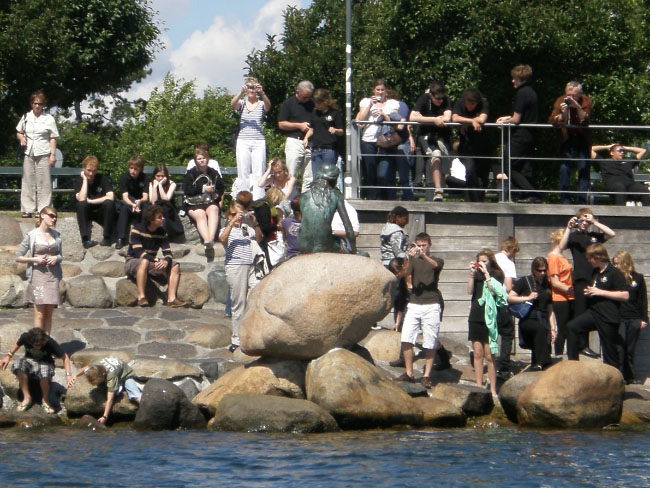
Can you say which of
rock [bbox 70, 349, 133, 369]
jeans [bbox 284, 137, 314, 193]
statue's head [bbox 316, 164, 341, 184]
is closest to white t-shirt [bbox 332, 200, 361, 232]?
statue's head [bbox 316, 164, 341, 184]

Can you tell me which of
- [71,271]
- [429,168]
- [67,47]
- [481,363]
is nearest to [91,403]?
[71,271]

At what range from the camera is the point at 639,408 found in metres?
15.7

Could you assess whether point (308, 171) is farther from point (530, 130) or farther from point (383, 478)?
point (383, 478)

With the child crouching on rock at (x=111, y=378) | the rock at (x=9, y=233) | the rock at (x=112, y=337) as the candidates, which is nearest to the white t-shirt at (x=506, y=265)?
the rock at (x=112, y=337)

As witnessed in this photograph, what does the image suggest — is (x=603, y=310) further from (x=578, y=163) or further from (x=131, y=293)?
(x=131, y=293)

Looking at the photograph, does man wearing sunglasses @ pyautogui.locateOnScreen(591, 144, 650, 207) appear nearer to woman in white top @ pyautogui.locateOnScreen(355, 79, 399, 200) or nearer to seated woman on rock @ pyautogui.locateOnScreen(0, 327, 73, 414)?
woman in white top @ pyautogui.locateOnScreen(355, 79, 399, 200)

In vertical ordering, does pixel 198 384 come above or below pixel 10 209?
below

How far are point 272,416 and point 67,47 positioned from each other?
1411cm

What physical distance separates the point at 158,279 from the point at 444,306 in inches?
161

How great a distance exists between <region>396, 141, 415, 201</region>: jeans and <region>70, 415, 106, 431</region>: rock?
5.80 meters

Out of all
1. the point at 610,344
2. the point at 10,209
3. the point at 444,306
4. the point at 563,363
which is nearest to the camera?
the point at 563,363

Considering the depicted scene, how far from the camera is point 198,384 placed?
15828 mm

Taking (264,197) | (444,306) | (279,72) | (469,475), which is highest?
(279,72)

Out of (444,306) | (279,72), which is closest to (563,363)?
(444,306)
